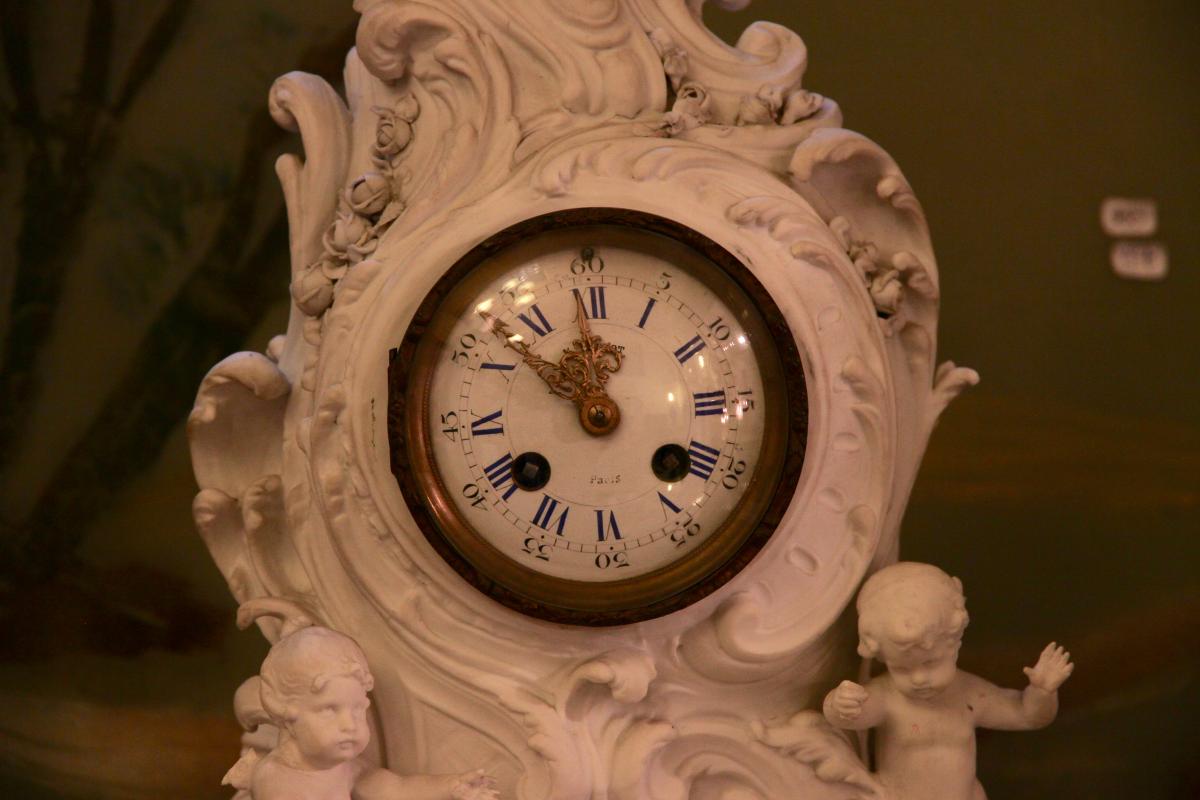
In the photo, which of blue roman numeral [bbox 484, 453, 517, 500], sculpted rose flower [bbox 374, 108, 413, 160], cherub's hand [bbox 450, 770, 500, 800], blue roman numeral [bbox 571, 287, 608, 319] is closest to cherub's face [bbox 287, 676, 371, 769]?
cherub's hand [bbox 450, 770, 500, 800]

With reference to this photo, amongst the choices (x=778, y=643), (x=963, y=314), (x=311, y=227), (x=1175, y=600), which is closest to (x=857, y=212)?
(x=778, y=643)

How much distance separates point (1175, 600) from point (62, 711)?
1.84 metres

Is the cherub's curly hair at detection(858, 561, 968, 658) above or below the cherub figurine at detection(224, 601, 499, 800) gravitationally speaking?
above

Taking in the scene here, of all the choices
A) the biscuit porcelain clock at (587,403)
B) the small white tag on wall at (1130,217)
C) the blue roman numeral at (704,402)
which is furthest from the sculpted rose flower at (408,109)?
the small white tag on wall at (1130,217)

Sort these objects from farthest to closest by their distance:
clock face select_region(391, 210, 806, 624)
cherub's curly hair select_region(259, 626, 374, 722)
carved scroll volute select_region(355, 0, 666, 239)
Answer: carved scroll volute select_region(355, 0, 666, 239) → clock face select_region(391, 210, 806, 624) → cherub's curly hair select_region(259, 626, 374, 722)

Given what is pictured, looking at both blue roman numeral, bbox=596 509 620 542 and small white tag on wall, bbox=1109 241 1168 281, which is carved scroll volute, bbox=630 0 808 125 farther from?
small white tag on wall, bbox=1109 241 1168 281

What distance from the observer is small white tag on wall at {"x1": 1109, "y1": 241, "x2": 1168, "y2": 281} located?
117 inches

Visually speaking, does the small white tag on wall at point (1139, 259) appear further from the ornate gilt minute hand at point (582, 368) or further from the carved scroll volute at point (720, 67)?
the ornate gilt minute hand at point (582, 368)

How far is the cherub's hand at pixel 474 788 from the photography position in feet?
6.53

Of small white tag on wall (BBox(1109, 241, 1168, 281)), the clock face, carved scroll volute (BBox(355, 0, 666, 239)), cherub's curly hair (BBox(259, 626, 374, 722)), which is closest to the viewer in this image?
cherub's curly hair (BBox(259, 626, 374, 722))

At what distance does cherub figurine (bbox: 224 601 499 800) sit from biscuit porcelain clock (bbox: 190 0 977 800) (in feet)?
0.39

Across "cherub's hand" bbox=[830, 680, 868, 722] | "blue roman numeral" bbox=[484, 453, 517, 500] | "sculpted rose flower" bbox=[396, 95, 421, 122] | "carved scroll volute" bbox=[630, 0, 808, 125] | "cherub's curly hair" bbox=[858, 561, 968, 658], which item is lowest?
"cherub's hand" bbox=[830, 680, 868, 722]

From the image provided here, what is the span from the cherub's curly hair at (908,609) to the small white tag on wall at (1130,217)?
1215 mm

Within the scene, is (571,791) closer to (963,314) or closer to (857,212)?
(857,212)
